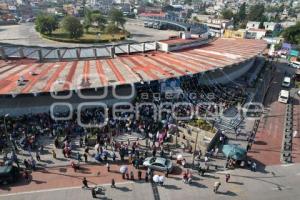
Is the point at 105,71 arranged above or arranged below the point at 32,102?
above

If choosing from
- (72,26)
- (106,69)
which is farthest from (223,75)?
(72,26)

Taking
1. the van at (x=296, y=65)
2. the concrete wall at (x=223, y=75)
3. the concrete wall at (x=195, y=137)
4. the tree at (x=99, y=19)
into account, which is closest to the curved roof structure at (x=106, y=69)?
the concrete wall at (x=223, y=75)

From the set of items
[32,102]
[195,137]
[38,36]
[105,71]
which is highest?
[38,36]

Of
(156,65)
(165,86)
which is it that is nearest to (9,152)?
(165,86)

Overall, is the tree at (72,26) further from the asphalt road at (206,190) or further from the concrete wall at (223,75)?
the asphalt road at (206,190)

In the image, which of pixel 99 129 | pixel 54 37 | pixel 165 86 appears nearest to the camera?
pixel 99 129

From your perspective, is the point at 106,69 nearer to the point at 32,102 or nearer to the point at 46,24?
the point at 32,102

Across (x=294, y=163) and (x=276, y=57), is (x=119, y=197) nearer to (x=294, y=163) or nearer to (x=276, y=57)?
(x=294, y=163)
